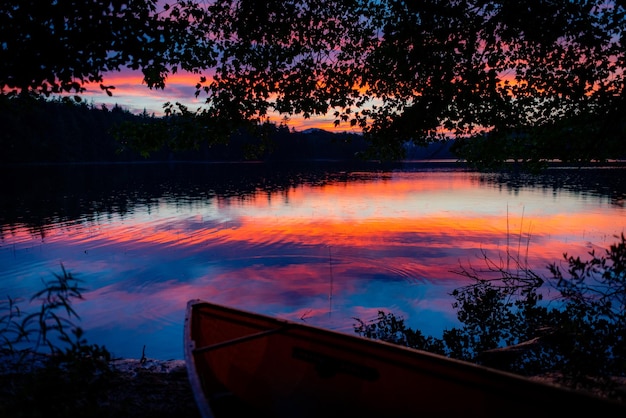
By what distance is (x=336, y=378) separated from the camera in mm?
5293

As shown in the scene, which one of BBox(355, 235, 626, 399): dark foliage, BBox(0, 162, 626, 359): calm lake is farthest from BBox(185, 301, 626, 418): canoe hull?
BBox(0, 162, 626, 359): calm lake

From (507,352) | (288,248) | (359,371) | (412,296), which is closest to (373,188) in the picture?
(288,248)

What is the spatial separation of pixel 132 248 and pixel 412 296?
13520 mm

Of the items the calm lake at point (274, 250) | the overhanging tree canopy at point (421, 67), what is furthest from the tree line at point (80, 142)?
the overhanging tree canopy at point (421, 67)

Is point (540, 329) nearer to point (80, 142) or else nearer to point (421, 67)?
point (421, 67)

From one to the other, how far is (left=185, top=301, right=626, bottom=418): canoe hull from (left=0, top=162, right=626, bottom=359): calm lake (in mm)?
4112

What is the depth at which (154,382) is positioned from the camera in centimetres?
689

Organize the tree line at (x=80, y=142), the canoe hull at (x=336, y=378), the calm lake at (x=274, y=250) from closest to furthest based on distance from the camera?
1. the canoe hull at (x=336, y=378)
2. the calm lake at (x=274, y=250)
3. the tree line at (x=80, y=142)

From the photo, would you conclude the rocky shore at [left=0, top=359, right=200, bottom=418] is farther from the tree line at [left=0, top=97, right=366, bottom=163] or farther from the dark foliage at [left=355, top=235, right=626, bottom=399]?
the tree line at [left=0, top=97, right=366, bottom=163]

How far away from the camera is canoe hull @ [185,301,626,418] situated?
4.12 meters

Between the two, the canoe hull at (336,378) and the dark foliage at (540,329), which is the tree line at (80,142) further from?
the canoe hull at (336,378)

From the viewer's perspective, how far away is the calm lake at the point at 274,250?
11992 mm

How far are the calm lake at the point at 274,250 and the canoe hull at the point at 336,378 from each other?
411 centimetres

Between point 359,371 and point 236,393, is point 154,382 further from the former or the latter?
point 359,371
